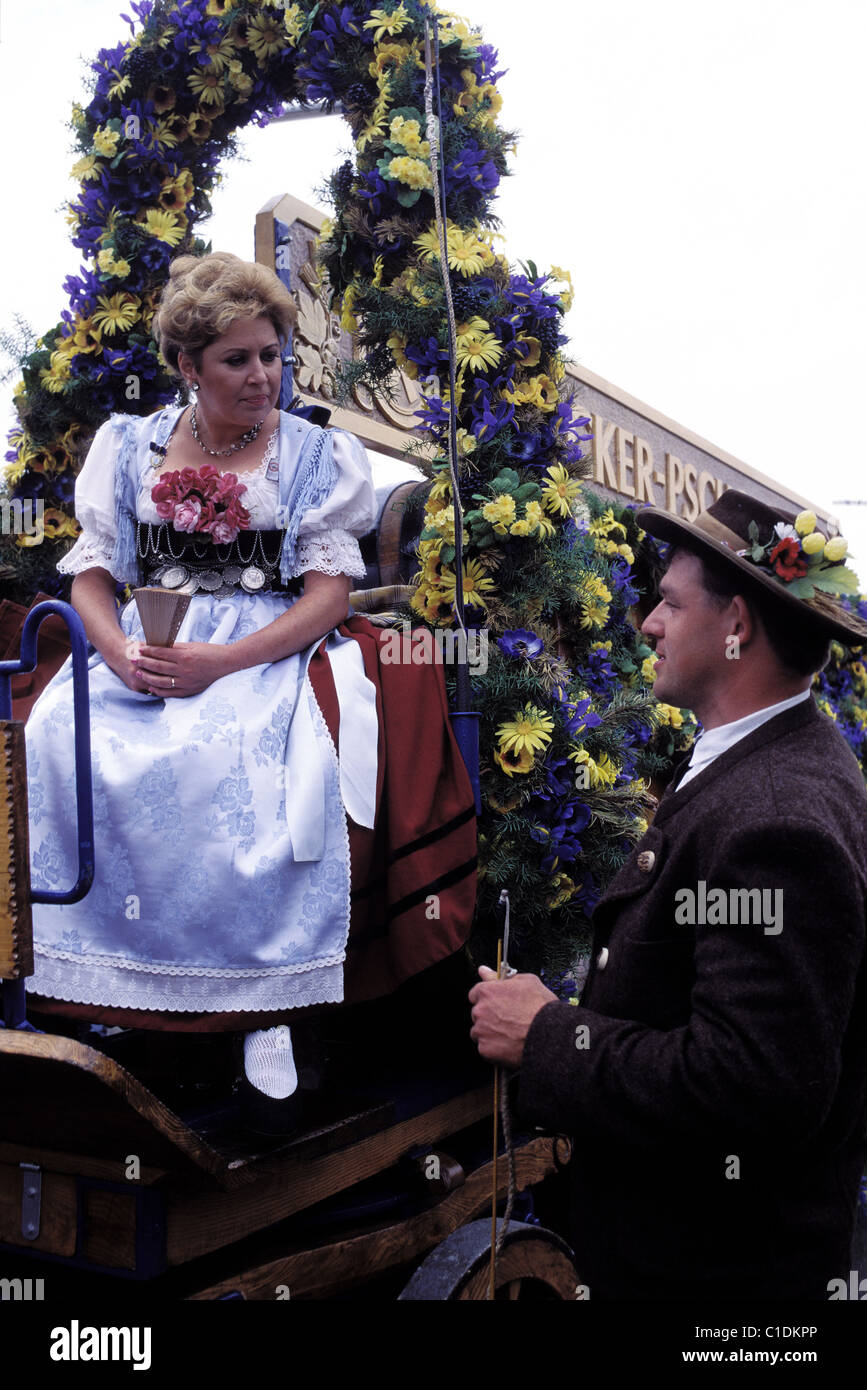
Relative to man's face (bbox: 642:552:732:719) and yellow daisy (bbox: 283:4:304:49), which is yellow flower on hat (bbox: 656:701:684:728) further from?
yellow daisy (bbox: 283:4:304:49)

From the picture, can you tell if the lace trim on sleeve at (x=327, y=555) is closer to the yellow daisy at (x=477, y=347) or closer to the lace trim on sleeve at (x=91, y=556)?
the lace trim on sleeve at (x=91, y=556)

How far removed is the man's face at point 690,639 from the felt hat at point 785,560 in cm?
5

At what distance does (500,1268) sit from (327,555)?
5.10 ft

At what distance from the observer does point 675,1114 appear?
1.51m

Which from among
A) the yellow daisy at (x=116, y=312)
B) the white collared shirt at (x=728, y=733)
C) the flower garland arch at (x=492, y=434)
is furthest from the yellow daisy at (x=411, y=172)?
the white collared shirt at (x=728, y=733)

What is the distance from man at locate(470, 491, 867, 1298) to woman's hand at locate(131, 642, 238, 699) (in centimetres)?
92

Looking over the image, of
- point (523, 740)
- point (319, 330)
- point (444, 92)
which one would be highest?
point (444, 92)

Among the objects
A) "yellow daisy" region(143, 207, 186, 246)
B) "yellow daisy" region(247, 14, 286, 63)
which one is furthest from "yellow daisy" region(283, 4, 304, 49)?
"yellow daisy" region(143, 207, 186, 246)

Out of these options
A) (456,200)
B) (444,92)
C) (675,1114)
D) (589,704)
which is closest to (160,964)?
(675,1114)

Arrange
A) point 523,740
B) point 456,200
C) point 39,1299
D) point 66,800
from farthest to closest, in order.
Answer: point 456,200
point 523,740
point 66,800
point 39,1299

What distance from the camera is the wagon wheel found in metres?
2.18

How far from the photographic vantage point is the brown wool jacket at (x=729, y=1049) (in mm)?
1443
